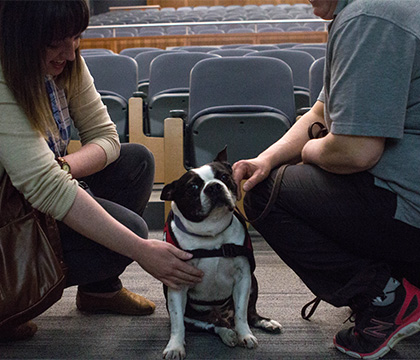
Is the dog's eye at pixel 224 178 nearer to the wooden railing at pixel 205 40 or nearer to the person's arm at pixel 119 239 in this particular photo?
the person's arm at pixel 119 239

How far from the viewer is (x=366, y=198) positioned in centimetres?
121

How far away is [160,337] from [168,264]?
0.31 metres

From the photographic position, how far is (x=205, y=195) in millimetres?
1404

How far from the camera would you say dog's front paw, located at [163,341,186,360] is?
132 centimetres

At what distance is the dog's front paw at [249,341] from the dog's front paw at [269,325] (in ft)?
0.29

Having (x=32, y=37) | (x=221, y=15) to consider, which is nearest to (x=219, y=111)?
(x=32, y=37)

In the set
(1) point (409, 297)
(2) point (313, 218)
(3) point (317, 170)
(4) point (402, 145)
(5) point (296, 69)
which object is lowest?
(5) point (296, 69)

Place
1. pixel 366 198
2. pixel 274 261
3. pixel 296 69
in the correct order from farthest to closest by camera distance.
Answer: pixel 296 69
pixel 274 261
pixel 366 198

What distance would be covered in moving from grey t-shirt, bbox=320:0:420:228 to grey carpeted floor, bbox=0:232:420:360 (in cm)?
52

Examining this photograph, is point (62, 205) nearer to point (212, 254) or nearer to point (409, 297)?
point (212, 254)

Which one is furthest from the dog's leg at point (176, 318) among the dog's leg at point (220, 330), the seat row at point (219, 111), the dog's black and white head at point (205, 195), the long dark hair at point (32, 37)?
the seat row at point (219, 111)

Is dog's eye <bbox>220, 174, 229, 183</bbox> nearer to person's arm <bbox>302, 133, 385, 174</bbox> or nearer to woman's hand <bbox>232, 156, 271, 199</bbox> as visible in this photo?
woman's hand <bbox>232, 156, 271, 199</bbox>

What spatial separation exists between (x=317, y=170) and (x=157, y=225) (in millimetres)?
1525

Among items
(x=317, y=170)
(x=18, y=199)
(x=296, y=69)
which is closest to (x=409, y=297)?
(x=317, y=170)
